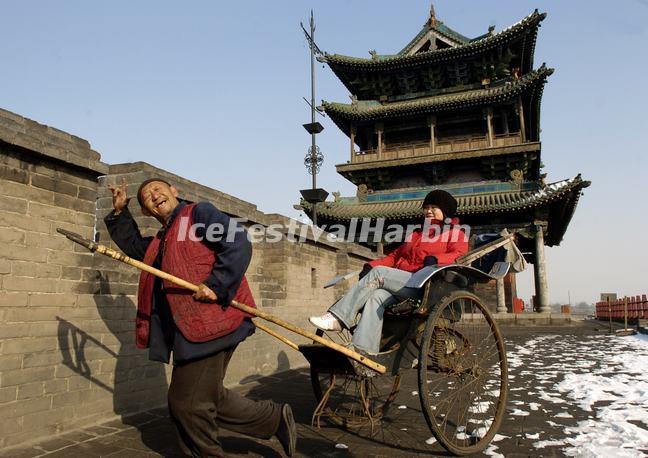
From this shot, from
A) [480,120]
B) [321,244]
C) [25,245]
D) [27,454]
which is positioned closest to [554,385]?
[321,244]

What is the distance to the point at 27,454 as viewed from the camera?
10.3 feet

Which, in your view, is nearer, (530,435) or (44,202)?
(530,435)

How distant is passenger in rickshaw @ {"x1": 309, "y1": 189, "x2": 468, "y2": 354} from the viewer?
3.24 meters

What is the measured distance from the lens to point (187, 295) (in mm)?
2467

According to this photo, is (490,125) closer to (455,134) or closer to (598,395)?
(455,134)

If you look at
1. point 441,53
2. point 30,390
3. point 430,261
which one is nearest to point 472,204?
point 441,53

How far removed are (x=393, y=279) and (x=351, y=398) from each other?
2.14 m

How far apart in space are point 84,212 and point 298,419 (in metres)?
2.81

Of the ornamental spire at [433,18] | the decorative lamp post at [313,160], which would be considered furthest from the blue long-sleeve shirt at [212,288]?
the ornamental spire at [433,18]

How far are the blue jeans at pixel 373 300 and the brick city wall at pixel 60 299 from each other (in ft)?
7.67

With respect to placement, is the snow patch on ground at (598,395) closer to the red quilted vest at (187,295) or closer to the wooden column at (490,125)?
the red quilted vest at (187,295)

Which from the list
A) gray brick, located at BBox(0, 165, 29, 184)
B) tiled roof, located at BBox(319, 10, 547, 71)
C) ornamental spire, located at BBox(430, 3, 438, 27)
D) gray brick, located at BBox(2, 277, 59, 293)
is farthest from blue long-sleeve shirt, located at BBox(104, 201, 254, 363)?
ornamental spire, located at BBox(430, 3, 438, 27)

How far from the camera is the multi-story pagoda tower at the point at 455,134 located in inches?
800

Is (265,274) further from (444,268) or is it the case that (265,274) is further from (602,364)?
(602,364)
